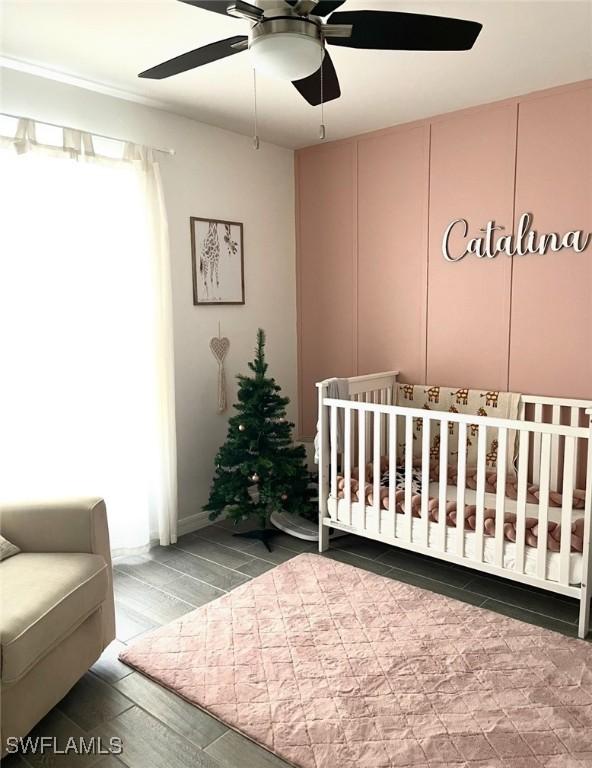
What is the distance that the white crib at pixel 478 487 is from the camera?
2510 millimetres

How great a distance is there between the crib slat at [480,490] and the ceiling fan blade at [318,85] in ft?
5.00

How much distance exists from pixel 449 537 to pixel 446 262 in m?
1.61

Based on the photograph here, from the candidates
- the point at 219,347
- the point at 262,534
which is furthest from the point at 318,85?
the point at 262,534

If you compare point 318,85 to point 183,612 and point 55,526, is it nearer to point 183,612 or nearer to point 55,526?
point 55,526

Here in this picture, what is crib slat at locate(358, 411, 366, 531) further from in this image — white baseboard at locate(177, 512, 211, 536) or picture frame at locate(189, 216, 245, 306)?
picture frame at locate(189, 216, 245, 306)

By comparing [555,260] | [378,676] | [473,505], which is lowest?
[378,676]

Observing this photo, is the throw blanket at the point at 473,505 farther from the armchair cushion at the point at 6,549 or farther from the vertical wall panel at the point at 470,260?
the armchair cushion at the point at 6,549

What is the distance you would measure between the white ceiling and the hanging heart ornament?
130 centimetres

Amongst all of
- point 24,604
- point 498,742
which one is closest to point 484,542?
point 498,742

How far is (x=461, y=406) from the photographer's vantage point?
11.4ft

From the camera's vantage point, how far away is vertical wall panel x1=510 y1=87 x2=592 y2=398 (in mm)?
3021

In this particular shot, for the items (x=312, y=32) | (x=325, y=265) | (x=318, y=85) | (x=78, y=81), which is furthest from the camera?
(x=325, y=265)

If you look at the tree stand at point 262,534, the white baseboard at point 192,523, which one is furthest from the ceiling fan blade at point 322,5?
the white baseboard at point 192,523

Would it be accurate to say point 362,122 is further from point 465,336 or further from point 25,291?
point 25,291
